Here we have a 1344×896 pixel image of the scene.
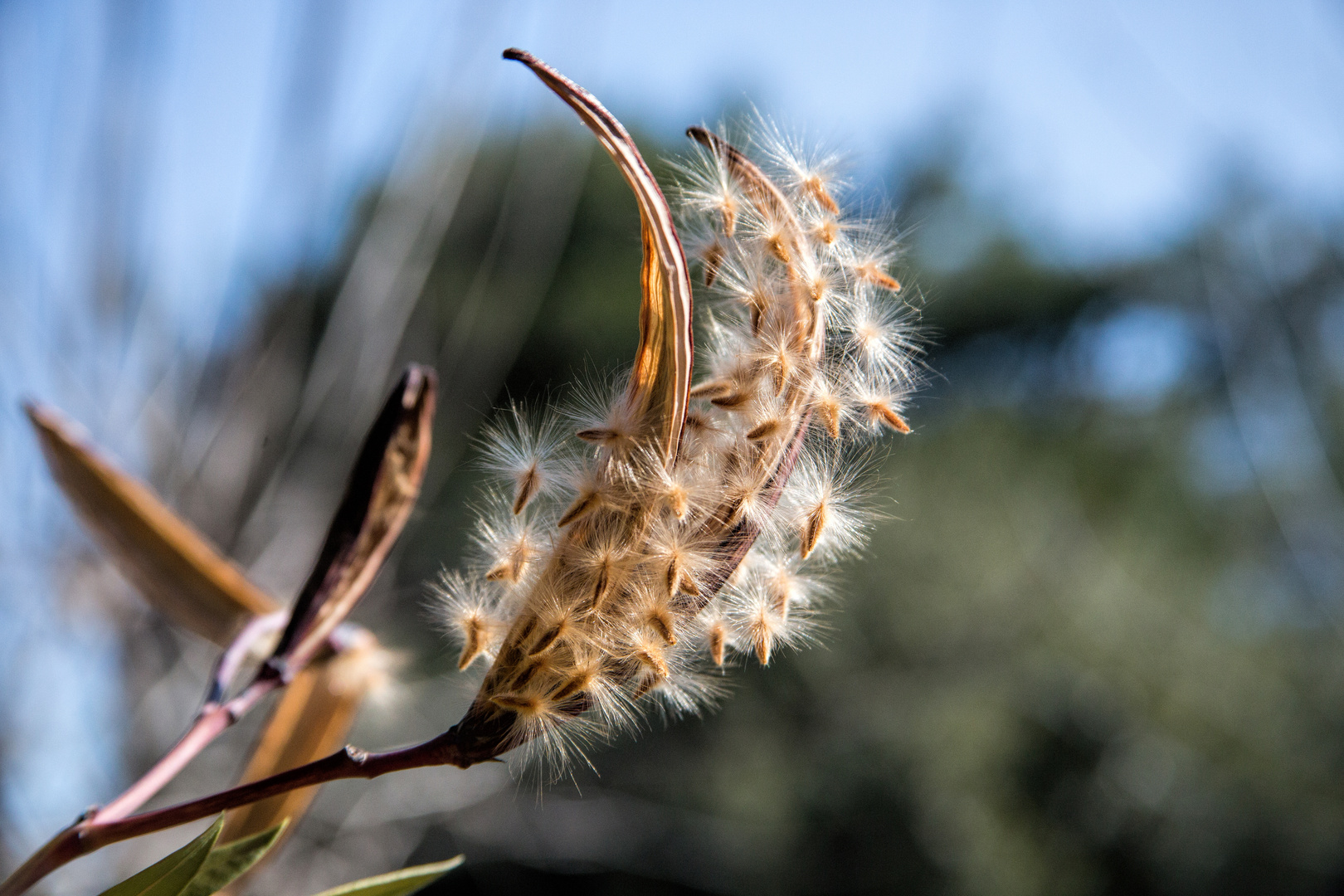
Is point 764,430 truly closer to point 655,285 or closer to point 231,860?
point 655,285

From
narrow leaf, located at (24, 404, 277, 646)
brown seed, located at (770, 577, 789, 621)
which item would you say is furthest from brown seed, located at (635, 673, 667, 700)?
narrow leaf, located at (24, 404, 277, 646)

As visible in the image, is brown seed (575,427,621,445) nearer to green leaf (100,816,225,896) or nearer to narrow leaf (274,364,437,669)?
narrow leaf (274,364,437,669)

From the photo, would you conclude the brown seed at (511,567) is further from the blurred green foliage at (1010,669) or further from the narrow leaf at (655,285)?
the blurred green foliage at (1010,669)

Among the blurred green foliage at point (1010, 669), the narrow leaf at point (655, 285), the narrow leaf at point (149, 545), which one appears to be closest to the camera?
the narrow leaf at point (655, 285)

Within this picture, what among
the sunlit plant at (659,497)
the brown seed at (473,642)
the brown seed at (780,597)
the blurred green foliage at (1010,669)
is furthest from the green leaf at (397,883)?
the blurred green foliage at (1010,669)

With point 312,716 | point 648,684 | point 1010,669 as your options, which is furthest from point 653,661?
point 1010,669

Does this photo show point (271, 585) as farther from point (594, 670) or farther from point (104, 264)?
point (594, 670)

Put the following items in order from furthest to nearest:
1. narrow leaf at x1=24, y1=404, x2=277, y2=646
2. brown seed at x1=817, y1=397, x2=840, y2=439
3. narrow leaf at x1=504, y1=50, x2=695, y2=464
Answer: narrow leaf at x1=24, y1=404, x2=277, y2=646
brown seed at x1=817, y1=397, x2=840, y2=439
narrow leaf at x1=504, y1=50, x2=695, y2=464

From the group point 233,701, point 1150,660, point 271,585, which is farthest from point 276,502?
point 1150,660
